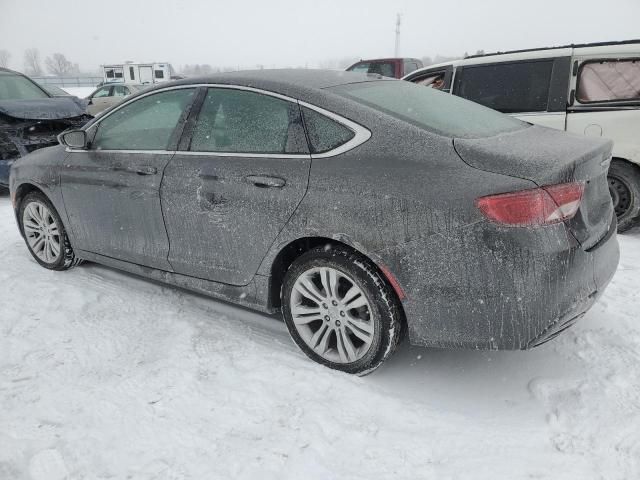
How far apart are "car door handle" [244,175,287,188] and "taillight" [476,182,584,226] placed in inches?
41.8

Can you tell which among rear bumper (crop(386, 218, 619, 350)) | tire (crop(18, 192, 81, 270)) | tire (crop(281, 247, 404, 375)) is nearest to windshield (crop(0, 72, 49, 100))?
tire (crop(18, 192, 81, 270))

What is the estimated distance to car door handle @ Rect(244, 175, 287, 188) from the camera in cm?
278

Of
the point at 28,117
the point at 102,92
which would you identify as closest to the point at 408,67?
the point at 28,117

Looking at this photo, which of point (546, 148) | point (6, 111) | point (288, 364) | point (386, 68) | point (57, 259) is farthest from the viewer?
point (386, 68)

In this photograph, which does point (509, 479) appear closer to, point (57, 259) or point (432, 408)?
point (432, 408)

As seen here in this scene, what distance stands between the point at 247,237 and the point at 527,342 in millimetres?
1569

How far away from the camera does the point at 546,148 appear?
2.50 m

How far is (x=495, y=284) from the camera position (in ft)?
7.41

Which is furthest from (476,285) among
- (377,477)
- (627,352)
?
(627,352)

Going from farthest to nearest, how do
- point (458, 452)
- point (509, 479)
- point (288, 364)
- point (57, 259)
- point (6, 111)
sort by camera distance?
point (6, 111) → point (57, 259) → point (288, 364) → point (458, 452) → point (509, 479)

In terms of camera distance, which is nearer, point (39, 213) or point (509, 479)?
point (509, 479)

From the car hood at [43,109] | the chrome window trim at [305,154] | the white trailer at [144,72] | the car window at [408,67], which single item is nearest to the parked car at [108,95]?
the car window at [408,67]

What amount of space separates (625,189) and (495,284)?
3.54 metres

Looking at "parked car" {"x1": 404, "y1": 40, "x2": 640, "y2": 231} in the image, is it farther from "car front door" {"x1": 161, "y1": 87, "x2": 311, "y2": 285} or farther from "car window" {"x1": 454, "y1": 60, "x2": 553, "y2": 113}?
"car front door" {"x1": 161, "y1": 87, "x2": 311, "y2": 285}
